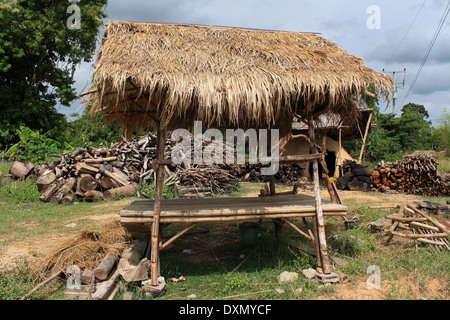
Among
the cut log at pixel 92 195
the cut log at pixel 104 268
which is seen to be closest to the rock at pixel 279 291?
the cut log at pixel 104 268

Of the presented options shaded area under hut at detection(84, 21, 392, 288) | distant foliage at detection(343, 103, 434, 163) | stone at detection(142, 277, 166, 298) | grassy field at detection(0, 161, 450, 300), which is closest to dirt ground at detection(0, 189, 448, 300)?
grassy field at detection(0, 161, 450, 300)

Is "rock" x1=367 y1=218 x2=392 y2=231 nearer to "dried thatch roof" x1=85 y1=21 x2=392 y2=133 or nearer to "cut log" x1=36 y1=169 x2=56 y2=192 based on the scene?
"dried thatch roof" x1=85 y1=21 x2=392 y2=133

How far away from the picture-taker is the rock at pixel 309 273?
381cm

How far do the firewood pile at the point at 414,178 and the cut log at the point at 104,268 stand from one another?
388 inches

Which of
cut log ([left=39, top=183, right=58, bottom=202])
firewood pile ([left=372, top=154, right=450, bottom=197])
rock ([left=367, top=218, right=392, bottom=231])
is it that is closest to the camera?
rock ([left=367, top=218, right=392, bottom=231])

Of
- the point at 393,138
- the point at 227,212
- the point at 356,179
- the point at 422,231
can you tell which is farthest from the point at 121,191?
the point at 393,138

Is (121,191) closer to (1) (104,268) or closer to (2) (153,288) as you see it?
(1) (104,268)

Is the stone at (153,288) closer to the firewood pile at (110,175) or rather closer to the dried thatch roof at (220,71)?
the dried thatch roof at (220,71)

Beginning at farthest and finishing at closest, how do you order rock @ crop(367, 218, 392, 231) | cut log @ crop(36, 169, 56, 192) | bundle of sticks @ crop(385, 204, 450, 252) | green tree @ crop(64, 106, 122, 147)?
green tree @ crop(64, 106, 122, 147), cut log @ crop(36, 169, 56, 192), rock @ crop(367, 218, 392, 231), bundle of sticks @ crop(385, 204, 450, 252)

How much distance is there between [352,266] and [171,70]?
3.58m

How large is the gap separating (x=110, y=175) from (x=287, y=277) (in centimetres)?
744

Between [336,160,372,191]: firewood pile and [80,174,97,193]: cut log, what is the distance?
8989 millimetres

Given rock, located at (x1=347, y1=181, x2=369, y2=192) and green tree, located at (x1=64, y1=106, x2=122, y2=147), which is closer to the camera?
rock, located at (x1=347, y1=181, x2=369, y2=192)

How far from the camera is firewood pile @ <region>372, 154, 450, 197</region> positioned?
988 centimetres
